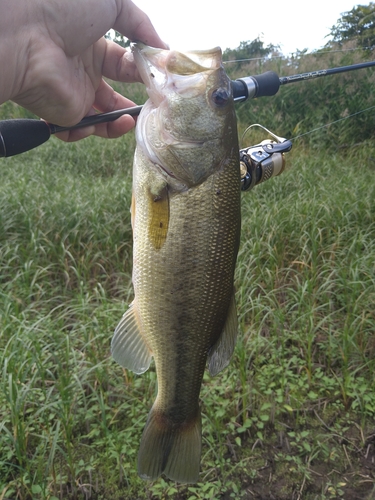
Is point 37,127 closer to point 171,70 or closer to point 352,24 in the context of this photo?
point 171,70

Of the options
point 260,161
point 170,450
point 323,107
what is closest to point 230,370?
point 170,450

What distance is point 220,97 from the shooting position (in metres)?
1.43

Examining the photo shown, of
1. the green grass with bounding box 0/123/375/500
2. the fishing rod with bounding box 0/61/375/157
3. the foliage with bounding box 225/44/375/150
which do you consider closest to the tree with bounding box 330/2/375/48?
the foliage with bounding box 225/44/375/150

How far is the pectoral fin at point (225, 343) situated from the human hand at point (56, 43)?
1109 millimetres

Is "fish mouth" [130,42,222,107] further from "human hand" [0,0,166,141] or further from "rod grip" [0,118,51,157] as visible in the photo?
"rod grip" [0,118,51,157]

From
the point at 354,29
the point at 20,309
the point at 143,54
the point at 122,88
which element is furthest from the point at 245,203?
the point at 354,29

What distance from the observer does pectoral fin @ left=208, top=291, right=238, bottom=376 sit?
1454mm

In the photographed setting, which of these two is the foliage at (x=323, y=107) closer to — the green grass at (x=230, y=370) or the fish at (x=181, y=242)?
the green grass at (x=230, y=370)

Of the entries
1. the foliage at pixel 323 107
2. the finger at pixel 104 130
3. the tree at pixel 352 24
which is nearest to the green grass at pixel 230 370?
the finger at pixel 104 130

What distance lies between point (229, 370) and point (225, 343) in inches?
55.7

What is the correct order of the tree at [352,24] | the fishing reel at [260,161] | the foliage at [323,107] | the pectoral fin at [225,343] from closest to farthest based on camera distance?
the pectoral fin at [225,343], the fishing reel at [260,161], the foliage at [323,107], the tree at [352,24]

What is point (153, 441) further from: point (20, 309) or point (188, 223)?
point (20, 309)

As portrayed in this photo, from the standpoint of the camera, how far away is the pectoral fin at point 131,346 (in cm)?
146

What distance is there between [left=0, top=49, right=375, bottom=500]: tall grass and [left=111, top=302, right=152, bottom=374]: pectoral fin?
0.90 m
